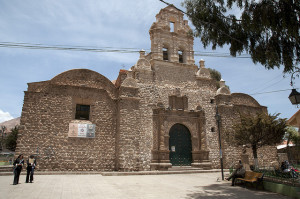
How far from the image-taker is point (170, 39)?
17.3 metres

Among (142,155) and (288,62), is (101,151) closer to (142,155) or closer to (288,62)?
(142,155)

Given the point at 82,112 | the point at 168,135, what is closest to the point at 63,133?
the point at 82,112

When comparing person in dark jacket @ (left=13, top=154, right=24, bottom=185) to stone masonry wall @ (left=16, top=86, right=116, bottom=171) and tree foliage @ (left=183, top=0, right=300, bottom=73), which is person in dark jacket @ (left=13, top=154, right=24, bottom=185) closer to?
stone masonry wall @ (left=16, top=86, right=116, bottom=171)

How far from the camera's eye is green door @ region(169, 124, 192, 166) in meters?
15.0

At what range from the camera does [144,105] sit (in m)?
15.1

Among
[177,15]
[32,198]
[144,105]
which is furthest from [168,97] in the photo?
[32,198]

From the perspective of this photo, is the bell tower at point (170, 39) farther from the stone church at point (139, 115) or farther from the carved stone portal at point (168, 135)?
the carved stone portal at point (168, 135)

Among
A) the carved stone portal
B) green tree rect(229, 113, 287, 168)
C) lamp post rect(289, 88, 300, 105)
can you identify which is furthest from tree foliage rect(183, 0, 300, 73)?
the carved stone portal

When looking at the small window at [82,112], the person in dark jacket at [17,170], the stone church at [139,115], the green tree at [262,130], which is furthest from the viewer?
the small window at [82,112]

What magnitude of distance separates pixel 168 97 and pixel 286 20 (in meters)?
10.0

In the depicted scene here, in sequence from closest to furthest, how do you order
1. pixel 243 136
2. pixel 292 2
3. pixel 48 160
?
pixel 292 2, pixel 243 136, pixel 48 160

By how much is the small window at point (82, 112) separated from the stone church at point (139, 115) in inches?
0.8

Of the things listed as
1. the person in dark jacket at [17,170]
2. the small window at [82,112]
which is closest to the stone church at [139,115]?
the small window at [82,112]

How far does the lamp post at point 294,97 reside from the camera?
6.31 m
